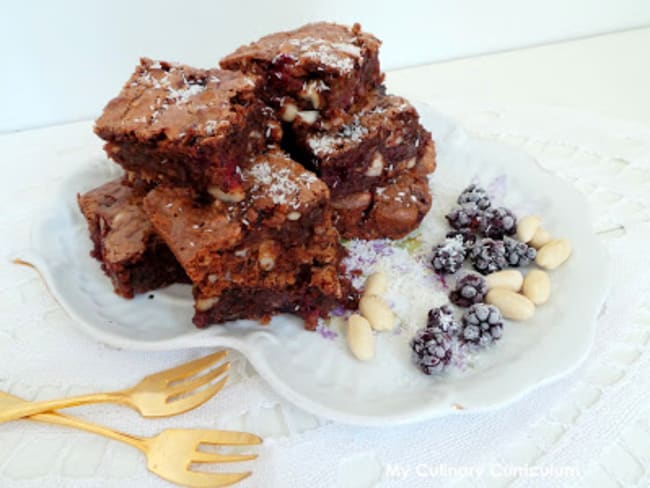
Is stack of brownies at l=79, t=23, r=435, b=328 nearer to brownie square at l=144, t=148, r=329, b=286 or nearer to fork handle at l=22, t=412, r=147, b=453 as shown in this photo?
brownie square at l=144, t=148, r=329, b=286

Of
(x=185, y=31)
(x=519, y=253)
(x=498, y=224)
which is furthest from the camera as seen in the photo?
(x=185, y=31)

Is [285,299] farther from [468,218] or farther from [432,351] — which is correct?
[468,218]

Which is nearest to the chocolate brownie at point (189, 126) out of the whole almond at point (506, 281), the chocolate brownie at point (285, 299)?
the chocolate brownie at point (285, 299)

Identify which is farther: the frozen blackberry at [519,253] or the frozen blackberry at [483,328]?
the frozen blackberry at [519,253]

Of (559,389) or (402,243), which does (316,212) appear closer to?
(402,243)

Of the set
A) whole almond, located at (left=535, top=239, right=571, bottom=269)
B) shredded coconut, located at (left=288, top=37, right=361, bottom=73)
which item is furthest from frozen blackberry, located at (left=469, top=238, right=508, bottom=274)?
shredded coconut, located at (left=288, top=37, right=361, bottom=73)

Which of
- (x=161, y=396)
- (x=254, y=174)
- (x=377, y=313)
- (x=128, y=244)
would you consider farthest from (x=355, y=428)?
(x=128, y=244)

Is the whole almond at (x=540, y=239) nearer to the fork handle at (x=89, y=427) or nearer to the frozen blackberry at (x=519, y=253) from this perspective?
the frozen blackberry at (x=519, y=253)
